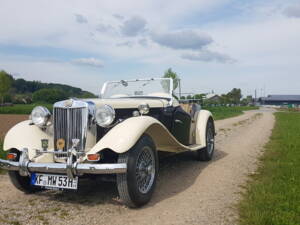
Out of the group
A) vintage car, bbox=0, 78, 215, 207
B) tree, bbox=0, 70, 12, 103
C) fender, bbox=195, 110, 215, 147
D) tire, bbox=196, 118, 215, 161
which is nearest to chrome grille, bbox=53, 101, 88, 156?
vintage car, bbox=0, 78, 215, 207

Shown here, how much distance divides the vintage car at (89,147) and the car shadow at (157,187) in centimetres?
38

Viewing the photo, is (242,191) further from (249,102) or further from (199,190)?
(249,102)

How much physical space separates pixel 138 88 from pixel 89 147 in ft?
8.82

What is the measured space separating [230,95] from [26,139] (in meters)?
94.4

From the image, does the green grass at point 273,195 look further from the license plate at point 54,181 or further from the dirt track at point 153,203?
the license plate at point 54,181

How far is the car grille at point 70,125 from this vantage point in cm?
424

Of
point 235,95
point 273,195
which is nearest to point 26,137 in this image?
point 273,195

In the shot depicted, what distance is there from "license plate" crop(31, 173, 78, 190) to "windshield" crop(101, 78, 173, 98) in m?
2.86

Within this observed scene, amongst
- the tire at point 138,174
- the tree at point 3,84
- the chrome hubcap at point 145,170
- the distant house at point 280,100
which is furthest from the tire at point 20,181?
the distant house at point 280,100

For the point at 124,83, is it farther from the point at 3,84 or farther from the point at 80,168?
the point at 3,84

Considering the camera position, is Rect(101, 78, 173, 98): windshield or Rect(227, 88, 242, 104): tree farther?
Rect(227, 88, 242, 104): tree

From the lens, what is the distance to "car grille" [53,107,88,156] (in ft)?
13.9

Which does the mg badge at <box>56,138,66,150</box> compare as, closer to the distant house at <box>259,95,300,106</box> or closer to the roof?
the distant house at <box>259,95,300,106</box>

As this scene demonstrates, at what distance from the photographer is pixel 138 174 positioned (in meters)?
4.18
